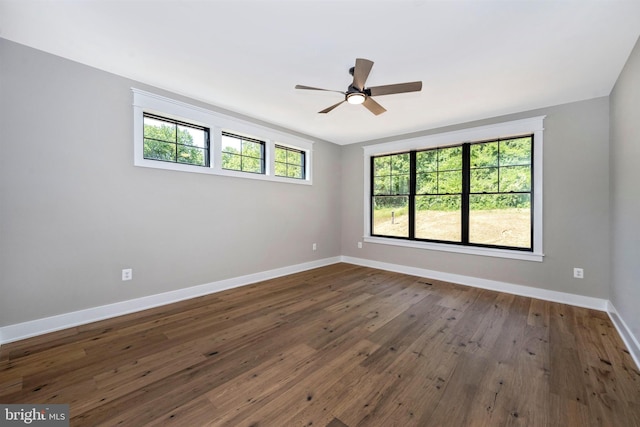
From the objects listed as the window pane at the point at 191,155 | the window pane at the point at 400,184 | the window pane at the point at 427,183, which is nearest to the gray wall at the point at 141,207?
the window pane at the point at 191,155

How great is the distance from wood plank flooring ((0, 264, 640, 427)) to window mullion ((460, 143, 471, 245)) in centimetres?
131

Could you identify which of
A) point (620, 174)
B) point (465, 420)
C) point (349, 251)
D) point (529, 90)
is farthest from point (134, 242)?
point (620, 174)

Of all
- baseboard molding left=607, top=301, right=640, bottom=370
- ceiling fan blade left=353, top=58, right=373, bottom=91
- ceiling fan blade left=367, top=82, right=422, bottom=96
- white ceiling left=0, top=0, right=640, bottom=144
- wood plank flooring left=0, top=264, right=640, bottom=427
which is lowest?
wood plank flooring left=0, top=264, right=640, bottom=427

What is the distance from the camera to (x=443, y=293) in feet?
12.1

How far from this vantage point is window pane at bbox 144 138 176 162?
3076 mm

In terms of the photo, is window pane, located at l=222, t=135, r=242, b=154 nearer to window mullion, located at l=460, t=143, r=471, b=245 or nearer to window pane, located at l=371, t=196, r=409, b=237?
window pane, located at l=371, t=196, r=409, b=237

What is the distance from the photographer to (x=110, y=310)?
2783 mm

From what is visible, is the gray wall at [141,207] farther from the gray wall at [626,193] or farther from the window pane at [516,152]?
the window pane at [516,152]

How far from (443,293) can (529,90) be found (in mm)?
2796

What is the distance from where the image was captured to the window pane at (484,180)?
3911mm

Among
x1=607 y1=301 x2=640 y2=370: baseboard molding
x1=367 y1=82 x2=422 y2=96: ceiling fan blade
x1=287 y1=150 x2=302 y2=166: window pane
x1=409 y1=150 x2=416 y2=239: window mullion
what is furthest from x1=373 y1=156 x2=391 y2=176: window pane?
x1=607 y1=301 x2=640 y2=370: baseboard molding

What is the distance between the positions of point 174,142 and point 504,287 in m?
5.07

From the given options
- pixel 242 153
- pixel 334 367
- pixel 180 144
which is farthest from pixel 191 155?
pixel 334 367

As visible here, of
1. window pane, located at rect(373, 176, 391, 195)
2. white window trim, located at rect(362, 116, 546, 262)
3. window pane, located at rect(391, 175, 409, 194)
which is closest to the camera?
white window trim, located at rect(362, 116, 546, 262)
